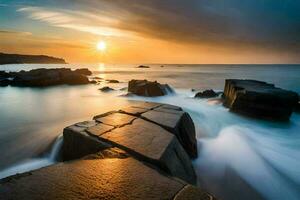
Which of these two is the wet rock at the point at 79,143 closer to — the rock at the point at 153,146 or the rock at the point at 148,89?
the rock at the point at 153,146

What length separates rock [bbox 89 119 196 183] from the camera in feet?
8.14

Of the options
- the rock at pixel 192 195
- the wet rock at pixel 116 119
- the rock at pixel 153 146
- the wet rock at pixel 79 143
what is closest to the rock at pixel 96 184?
the rock at pixel 192 195

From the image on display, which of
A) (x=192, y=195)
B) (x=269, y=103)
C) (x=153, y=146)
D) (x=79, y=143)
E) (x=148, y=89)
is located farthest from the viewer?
(x=148, y=89)

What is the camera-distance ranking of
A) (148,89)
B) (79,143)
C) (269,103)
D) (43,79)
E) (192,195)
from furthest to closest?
1. (43,79)
2. (148,89)
3. (269,103)
4. (79,143)
5. (192,195)

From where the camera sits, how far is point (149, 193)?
184 cm

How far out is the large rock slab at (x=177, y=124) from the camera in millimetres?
3668

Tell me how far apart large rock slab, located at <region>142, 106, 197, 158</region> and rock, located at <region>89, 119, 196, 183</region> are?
0.28m

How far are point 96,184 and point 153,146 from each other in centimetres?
98

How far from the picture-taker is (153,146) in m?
2.74

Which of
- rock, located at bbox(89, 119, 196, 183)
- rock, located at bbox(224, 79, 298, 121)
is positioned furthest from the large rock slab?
rock, located at bbox(224, 79, 298, 121)

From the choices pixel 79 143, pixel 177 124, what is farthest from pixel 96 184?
pixel 177 124

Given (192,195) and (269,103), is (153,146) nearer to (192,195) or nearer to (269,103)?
(192,195)

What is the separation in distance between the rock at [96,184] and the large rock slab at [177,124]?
141 centimetres

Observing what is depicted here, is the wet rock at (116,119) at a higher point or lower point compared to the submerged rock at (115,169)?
higher
